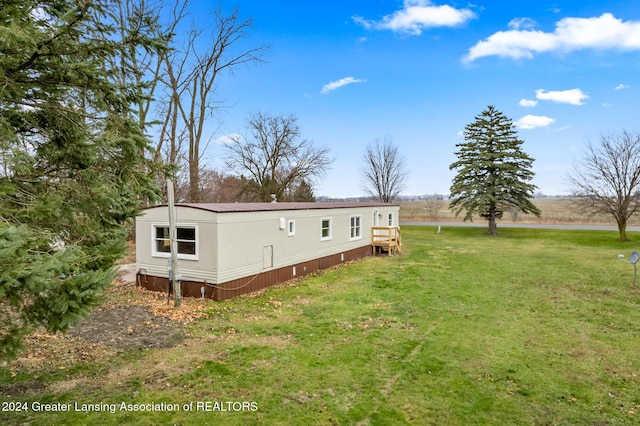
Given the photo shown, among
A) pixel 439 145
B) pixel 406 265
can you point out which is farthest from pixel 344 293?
pixel 439 145

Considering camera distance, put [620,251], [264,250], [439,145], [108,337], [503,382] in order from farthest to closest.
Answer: [439,145] < [620,251] < [264,250] < [108,337] < [503,382]

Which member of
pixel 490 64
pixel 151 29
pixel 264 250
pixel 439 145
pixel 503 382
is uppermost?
pixel 490 64

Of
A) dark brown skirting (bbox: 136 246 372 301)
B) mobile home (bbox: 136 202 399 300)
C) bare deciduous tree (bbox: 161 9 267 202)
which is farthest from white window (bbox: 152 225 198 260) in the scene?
bare deciduous tree (bbox: 161 9 267 202)

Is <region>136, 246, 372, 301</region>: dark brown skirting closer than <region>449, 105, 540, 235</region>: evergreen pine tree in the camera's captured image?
Yes

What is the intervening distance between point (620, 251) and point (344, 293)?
19.3 meters

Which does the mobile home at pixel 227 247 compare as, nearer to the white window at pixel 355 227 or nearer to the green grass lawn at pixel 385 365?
the green grass lawn at pixel 385 365

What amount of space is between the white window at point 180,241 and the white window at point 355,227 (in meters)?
8.73

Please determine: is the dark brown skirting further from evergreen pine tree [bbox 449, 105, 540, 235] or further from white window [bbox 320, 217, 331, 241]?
evergreen pine tree [bbox 449, 105, 540, 235]

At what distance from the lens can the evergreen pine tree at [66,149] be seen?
3.72m

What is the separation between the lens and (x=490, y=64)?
64.2 ft

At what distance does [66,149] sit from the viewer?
495cm

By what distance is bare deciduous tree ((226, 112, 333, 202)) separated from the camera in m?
→ 29.6

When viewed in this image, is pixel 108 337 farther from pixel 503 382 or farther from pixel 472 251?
pixel 472 251

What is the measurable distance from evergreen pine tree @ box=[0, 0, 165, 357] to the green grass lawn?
6.56ft
